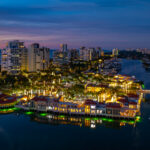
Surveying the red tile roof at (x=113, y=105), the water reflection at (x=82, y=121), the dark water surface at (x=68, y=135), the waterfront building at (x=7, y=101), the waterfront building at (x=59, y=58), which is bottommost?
the dark water surface at (x=68, y=135)

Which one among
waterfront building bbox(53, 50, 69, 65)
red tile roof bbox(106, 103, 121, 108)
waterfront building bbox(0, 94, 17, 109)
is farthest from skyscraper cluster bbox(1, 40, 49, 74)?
red tile roof bbox(106, 103, 121, 108)

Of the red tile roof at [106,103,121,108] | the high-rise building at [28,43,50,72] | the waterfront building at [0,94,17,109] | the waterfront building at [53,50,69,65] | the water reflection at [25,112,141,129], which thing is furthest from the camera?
the waterfront building at [53,50,69,65]

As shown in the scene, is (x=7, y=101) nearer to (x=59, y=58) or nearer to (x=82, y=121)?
(x=82, y=121)

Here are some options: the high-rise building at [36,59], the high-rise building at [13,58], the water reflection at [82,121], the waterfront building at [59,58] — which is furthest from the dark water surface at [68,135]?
the waterfront building at [59,58]

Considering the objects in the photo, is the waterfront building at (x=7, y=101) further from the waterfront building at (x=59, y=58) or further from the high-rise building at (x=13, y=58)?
the waterfront building at (x=59, y=58)

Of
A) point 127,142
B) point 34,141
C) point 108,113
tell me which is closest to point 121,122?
point 108,113

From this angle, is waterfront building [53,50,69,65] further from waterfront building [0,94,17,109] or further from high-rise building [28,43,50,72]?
waterfront building [0,94,17,109]

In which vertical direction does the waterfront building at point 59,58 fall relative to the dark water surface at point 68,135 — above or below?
above

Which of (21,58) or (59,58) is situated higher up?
(21,58)

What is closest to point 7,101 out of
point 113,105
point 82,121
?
point 82,121
